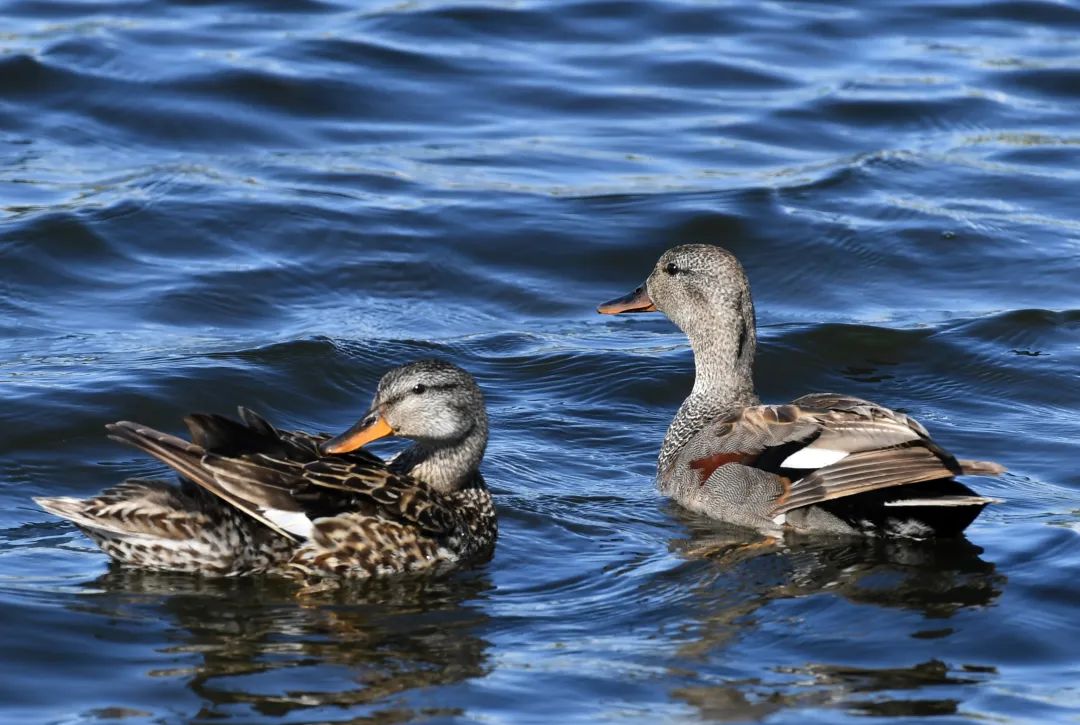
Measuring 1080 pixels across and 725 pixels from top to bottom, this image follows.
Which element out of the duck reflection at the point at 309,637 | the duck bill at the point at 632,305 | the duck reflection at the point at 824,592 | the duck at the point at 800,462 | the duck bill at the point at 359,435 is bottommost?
the duck reflection at the point at 824,592

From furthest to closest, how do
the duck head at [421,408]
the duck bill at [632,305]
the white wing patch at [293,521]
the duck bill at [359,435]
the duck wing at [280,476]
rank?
the duck bill at [632,305], the duck head at [421,408], the duck bill at [359,435], the white wing patch at [293,521], the duck wing at [280,476]

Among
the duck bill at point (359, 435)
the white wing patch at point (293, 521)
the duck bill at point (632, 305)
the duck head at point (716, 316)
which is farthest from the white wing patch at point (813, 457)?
the white wing patch at point (293, 521)

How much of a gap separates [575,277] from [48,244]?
393 cm

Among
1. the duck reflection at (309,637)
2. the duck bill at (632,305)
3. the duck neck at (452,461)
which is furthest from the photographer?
the duck bill at (632,305)

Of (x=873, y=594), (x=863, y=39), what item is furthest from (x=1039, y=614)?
(x=863, y=39)

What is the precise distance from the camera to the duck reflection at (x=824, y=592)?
677 centimetres

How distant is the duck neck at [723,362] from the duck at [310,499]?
2008mm

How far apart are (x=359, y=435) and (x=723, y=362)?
9.14 ft

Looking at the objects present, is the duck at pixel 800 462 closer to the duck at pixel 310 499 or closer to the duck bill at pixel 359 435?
the duck at pixel 310 499

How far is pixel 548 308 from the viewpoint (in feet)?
42.3

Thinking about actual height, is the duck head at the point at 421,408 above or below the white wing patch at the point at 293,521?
above

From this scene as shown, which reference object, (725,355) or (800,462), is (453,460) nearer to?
(800,462)

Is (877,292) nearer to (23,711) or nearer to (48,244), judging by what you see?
(48,244)

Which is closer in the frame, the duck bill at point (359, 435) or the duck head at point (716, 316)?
the duck bill at point (359, 435)
